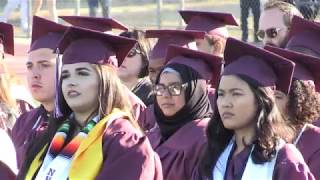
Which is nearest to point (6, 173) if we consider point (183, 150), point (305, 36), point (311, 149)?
point (183, 150)

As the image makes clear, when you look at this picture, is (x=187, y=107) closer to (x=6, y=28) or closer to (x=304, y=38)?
(x=304, y=38)

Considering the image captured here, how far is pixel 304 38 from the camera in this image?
638 cm

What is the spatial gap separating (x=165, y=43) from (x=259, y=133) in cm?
230

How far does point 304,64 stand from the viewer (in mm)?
5535

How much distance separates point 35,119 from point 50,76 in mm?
560

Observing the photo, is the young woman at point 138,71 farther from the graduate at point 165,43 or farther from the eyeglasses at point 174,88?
the eyeglasses at point 174,88

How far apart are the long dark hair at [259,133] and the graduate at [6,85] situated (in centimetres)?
208

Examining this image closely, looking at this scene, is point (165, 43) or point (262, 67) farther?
point (165, 43)

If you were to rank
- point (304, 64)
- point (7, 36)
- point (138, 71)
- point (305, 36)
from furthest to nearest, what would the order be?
point (138, 71)
point (7, 36)
point (305, 36)
point (304, 64)

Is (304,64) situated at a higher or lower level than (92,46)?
lower

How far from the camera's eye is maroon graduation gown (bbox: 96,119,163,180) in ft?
15.3

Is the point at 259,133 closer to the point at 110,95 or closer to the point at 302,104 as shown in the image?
the point at 302,104

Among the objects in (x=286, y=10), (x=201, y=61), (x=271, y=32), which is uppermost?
(x=286, y=10)

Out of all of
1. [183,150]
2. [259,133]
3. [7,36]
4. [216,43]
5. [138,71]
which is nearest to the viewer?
[259,133]
